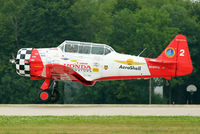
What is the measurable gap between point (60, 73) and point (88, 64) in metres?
1.53

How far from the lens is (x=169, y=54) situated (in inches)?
981

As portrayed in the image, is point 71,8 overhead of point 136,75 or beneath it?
overhead

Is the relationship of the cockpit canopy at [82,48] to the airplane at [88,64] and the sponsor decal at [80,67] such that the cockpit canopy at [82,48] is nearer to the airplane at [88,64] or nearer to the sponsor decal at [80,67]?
the airplane at [88,64]

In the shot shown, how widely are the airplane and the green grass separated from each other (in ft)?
19.6

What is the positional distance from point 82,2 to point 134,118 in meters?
34.1

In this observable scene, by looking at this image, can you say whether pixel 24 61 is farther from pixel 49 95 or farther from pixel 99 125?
pixel 99 125

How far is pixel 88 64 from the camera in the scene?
24.4 m

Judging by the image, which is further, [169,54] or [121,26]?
[121,26]

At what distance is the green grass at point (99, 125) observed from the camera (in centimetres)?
1482

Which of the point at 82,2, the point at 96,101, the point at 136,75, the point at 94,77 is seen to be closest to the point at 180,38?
the point at 136,75

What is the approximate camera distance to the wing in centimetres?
2361

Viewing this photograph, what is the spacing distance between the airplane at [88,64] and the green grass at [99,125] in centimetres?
598

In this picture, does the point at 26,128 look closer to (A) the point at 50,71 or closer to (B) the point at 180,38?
(A) the point at 50,71

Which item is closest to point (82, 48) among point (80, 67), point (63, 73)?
point (80, 67)
